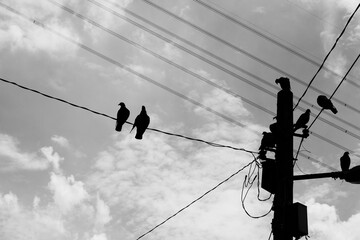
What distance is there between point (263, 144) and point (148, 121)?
3.40 metres

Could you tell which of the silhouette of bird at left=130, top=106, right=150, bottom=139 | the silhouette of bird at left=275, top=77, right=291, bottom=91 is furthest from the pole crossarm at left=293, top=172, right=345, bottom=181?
the silhouette of bird at left=130, top=106, right=150, bottom=139

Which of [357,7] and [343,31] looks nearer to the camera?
[357,7]

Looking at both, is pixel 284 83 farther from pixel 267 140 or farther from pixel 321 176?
pixel 321 176

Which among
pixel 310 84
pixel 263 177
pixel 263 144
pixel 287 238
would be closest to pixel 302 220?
pixel 287 238

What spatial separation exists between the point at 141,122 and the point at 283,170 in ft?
13.5

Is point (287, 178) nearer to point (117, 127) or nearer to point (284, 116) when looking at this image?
Result: point (284, 116)

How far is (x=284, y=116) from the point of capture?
29.2 feet

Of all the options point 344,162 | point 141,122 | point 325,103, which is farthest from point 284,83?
point 141,122

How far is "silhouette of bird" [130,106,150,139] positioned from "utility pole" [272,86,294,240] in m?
3.45

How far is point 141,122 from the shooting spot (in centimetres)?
1098

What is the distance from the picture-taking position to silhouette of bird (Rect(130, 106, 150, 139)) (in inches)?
419

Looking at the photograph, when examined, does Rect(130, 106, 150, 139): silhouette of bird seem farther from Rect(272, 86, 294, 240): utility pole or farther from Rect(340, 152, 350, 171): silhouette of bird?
Rect(340, 152, 350, 171): silhouette of bird

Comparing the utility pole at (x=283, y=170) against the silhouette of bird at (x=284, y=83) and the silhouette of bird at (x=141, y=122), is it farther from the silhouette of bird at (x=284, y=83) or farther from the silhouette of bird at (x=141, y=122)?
the silhouette of bird at (x=141, y=122)

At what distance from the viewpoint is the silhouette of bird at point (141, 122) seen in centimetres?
1064
